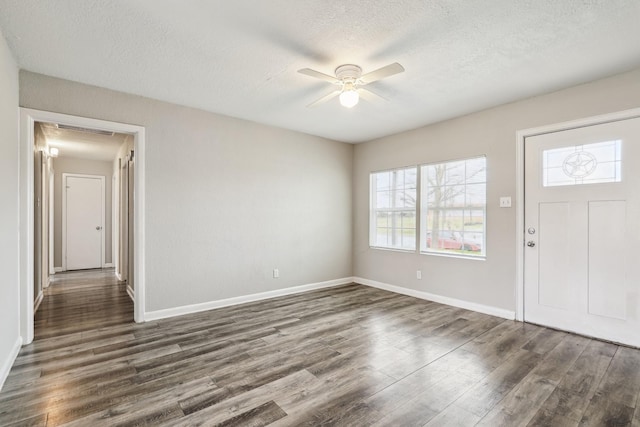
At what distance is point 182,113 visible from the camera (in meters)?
3.86

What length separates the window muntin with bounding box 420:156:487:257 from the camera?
13.3 feet

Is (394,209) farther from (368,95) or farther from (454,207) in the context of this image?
(368,95)

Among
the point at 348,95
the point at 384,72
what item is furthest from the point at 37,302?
the point at 384,72

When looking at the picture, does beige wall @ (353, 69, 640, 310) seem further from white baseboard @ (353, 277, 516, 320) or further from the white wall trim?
the white wall trim

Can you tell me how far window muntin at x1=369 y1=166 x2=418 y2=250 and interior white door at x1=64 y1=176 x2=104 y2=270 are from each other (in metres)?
6.38

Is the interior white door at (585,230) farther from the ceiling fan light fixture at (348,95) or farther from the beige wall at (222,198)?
the beige wall at (222,198)

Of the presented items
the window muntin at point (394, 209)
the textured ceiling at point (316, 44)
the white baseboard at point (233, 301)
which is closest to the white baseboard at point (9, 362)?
the white baseboard at point (233, 301)

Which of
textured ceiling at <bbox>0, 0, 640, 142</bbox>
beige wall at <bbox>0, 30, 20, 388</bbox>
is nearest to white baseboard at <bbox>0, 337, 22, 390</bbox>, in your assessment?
beige wall at <bbox>0, 30, 20, 388</bbox>

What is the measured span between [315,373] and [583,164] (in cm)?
333

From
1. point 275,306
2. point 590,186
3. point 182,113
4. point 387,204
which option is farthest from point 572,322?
point 182,113

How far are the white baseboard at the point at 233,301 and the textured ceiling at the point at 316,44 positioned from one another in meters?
2.52

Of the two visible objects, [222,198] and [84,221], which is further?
[84,221]

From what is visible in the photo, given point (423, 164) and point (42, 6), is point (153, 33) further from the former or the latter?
point (423, 164)

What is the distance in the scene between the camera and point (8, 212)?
2471 mm
